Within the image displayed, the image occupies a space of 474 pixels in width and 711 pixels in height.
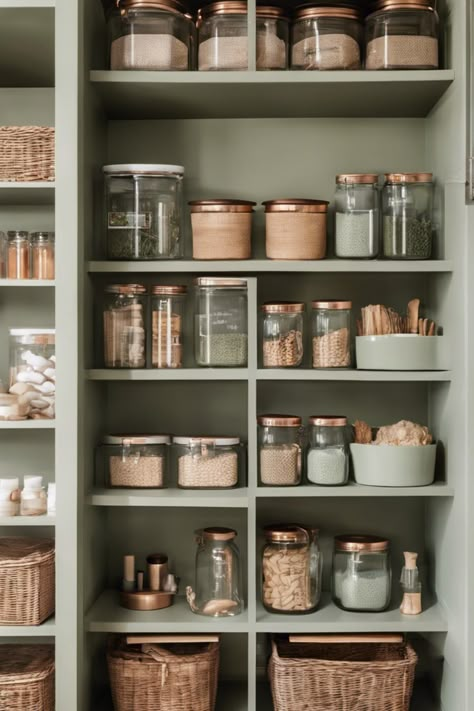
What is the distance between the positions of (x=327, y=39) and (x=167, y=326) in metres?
0.97

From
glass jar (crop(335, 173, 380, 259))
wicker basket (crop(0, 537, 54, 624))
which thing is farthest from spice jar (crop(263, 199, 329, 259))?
wicker basket (crop(0, 537, 54, 624))

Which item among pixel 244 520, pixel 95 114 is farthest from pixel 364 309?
pixel 95 114

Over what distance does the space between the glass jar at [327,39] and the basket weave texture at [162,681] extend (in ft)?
5.78

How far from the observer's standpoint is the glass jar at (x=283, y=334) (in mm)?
2664

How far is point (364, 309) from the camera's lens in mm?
2715

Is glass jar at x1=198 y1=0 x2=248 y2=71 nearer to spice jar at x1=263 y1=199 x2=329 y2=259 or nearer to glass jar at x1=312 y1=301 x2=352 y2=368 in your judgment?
spice jar at x1=263 y1=199 x2=329 y2=259

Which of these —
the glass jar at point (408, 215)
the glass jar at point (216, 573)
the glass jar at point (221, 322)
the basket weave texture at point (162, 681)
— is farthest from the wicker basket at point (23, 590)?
the glass jar at point (408, 215)

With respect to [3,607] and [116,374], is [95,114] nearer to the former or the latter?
[116,374]

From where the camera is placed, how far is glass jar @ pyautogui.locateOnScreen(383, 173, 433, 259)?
2.67 metres

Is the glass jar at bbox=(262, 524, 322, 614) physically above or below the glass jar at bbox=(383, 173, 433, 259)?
below

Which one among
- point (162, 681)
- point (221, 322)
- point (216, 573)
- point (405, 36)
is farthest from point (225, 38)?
point (162, 681)

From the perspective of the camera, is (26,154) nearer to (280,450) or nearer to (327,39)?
(327,39)

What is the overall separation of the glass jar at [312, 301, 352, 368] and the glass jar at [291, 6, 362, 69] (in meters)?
0.70

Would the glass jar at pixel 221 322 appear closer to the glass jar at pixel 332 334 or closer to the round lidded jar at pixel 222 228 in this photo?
the round lidded jar at pixel 222 228
